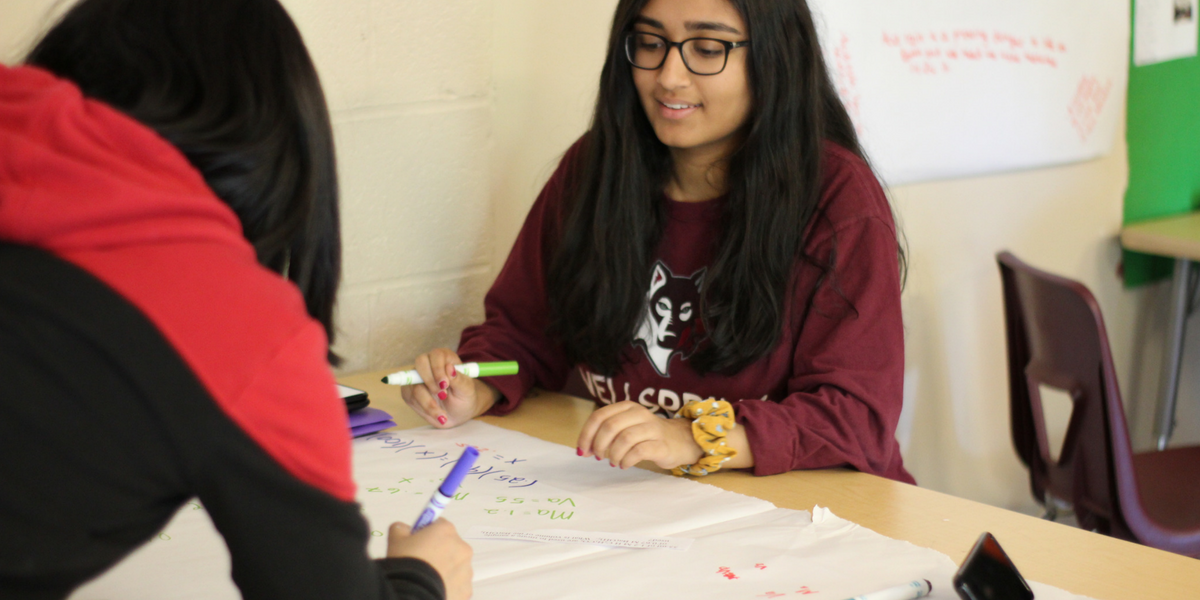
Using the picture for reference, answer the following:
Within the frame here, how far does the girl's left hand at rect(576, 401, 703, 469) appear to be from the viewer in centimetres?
117

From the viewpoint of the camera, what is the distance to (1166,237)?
8.29 ft

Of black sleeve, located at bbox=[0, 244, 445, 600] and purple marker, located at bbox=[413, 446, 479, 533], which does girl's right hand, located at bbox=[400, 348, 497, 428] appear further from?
black sleeve, located at bbox=[0, 244, 445, 600]

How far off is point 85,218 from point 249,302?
0.09 metres

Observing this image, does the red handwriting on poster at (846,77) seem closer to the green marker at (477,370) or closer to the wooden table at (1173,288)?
the green marker at (477,370)

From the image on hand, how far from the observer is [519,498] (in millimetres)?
1131

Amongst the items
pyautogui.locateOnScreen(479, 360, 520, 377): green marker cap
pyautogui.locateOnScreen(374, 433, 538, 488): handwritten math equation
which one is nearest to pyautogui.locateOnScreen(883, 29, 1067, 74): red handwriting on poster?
pyautogui.locateOnScreen(479, 360, 520, 377): green marker cap

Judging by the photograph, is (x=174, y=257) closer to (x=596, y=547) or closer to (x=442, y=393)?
(x=596, y=547)

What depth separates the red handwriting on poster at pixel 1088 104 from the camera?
2469 millimetres

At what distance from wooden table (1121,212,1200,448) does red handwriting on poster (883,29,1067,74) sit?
1.71ft

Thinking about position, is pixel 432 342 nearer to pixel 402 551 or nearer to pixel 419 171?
pixel 419 171

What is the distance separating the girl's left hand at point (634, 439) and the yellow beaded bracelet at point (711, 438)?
0.01 meters

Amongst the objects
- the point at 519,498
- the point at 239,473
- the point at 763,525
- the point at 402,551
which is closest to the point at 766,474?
the point at 763,525

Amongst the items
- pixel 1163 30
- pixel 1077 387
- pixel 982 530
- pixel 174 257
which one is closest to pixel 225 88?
pixel 174 257

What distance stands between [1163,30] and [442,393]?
2230 mm
